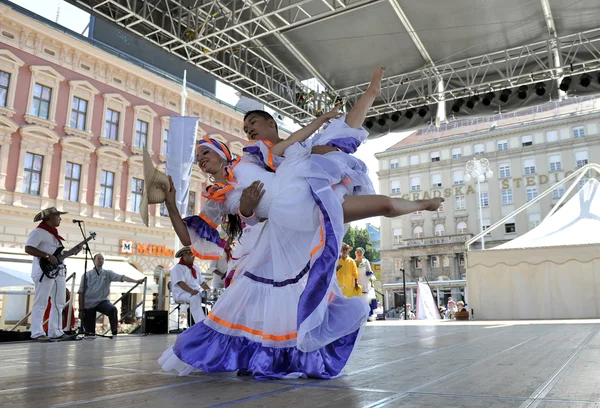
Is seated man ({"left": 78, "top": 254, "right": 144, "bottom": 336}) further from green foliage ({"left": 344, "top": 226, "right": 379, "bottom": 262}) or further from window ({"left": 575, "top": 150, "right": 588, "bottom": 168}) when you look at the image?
green foliage ({"left": 344, "top": 226, "right": 379, "bottom": 262})

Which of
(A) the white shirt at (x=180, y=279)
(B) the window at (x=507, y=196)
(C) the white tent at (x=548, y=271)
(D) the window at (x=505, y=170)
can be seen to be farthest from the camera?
(D) the window at (x=505, y=170)

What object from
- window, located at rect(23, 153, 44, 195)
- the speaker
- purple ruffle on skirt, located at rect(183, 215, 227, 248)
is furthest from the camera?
window, located at rect(23, 153, 44, 195)

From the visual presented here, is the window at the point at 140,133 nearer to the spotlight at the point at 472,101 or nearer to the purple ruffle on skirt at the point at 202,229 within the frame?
the spotlight at the point at 472,101

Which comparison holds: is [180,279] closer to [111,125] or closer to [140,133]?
[111,125]

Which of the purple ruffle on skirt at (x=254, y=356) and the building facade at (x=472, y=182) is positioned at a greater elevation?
the building facade at (x=472, y=182)

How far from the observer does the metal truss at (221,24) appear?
774 cm

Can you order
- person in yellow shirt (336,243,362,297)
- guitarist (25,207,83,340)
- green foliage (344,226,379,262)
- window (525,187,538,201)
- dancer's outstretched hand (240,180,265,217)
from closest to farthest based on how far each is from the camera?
dancer's outstretched hand (240,180,265,217) → guitarist (25,207,83,340) → person in yellow shirt (336,243,362,297) → window (525,187,538,201) → green foliage (344,226,379,262)

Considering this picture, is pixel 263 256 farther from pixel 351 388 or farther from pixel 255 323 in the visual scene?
pixel 351 388

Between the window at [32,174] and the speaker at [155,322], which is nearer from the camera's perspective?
the speaker at [155,322]

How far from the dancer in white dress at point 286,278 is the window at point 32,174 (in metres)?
16.4

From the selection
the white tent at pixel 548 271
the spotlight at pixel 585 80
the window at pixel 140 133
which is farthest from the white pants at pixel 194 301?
the window at pixel 140 133

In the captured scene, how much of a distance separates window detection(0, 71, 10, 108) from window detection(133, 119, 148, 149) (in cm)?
Result: 512

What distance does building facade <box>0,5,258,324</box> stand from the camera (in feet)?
52.5

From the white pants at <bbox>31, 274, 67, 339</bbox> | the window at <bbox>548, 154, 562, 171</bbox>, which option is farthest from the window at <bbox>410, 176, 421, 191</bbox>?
the white pants at <bbox>31, 274, 67, 339</bbox>
